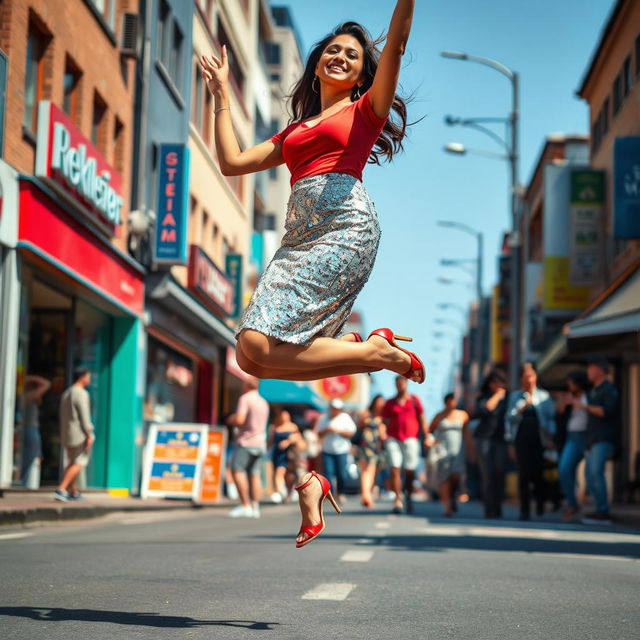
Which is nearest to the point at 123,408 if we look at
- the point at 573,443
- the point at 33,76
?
the point at 33,76

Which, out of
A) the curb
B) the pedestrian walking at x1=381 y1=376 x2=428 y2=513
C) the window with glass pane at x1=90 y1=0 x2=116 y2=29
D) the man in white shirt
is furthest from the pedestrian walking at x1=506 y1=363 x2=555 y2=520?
the window with glass pane at x1=90 y1=0 x2=116 y2=29

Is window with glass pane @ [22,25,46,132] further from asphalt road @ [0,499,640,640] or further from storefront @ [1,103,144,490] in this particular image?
asphalt road @ [0,499,640,640]

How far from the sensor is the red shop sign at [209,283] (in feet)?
92.8

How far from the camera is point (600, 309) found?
82.5ft

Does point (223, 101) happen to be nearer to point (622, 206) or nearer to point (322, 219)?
point (322, 219)

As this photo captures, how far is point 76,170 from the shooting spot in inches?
734

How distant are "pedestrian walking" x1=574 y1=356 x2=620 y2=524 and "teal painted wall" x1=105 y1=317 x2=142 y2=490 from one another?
10.3 meters

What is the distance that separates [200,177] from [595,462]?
61.6ft

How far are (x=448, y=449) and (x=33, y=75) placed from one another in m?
7.45

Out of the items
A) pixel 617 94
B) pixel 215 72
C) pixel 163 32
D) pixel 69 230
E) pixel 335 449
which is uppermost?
pixel 617 94

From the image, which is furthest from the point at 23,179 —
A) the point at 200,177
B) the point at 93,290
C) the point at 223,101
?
the point at 200,177

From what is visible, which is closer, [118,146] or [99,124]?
[99,124]

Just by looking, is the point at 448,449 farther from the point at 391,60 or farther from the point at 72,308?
the point at 391,60

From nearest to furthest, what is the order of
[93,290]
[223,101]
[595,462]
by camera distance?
[223,101] → [595,462] → [93,290]
